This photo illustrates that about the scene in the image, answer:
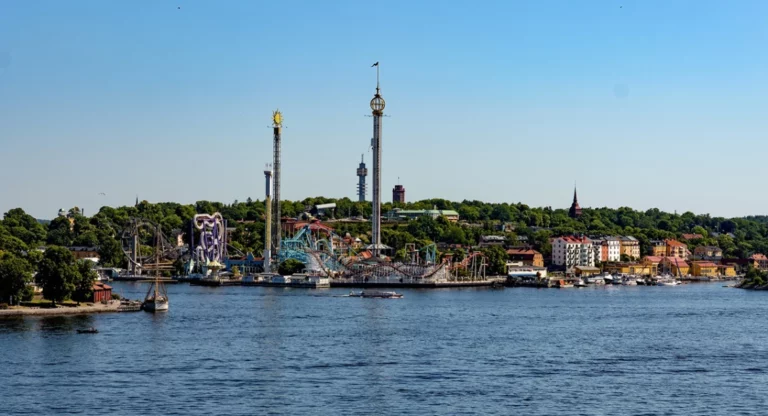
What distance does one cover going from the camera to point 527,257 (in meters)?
104

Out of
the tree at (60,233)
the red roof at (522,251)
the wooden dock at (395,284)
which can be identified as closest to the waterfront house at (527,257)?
the red roof at (522,251)

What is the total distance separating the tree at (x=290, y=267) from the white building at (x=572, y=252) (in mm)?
27711

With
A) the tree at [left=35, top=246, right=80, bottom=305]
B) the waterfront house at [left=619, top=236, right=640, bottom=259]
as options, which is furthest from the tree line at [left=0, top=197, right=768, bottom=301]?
the tree at [left=35, top=246, right=80, bottom=305]

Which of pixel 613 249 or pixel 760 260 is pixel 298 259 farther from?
pixel 760 260

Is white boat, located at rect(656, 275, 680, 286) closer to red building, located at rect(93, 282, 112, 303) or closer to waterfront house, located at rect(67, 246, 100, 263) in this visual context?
waterfront house, located at rect(67, 246, 100, 263)

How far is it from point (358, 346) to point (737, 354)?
38.5 feet

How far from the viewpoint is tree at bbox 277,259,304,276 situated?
288ft

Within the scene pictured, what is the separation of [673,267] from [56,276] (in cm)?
7272

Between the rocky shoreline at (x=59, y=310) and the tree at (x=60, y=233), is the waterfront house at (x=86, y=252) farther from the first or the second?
the rocky shoreline at (x=59, y=310)

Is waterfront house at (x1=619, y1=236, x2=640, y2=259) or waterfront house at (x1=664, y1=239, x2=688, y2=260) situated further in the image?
waterfront house at (x1=664, y1=239, x2=688, y2=260)

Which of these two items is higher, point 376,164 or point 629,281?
point 376,164

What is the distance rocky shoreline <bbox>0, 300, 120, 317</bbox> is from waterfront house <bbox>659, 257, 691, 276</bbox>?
6942 cm

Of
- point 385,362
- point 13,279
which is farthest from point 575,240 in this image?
point 385,362

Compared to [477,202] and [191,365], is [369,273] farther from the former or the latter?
[477,202]
